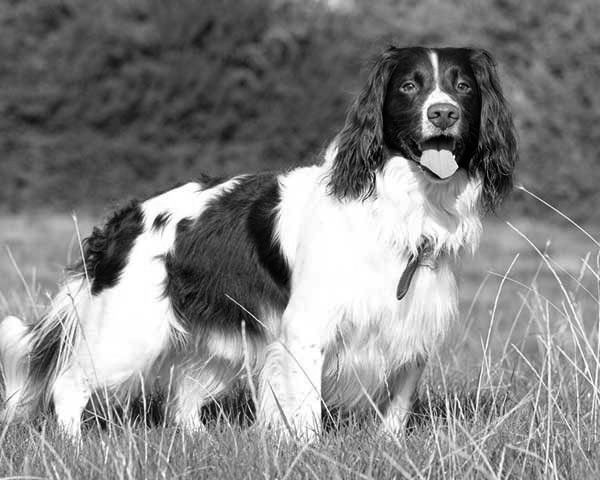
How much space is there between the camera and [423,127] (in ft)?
14.1

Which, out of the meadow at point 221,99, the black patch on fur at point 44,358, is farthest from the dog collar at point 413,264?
the meadow at point 221,99

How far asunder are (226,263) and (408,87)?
118cm

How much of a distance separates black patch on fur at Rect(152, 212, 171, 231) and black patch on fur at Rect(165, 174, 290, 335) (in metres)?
0.08

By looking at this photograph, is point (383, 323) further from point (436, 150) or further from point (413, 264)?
point (436, 150)

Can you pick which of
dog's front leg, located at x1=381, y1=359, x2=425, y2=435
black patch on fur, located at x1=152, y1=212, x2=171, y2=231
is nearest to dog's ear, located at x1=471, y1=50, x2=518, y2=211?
dog's front leg, located at x1=381, y1=359, x2=425, y2=435

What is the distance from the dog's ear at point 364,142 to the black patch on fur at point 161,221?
89 centimetres

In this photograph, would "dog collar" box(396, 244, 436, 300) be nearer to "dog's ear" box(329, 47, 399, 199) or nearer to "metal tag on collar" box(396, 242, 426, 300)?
"metal tag on collar" box(396, 242, 426, 300)

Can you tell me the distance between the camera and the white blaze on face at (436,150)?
169 inches

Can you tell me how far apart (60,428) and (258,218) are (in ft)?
4.19

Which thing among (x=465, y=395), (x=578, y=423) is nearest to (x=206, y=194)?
(x=465, y=395)

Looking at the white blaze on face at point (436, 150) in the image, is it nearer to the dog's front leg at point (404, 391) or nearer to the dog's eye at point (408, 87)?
the dog's eye at point (408, 87)

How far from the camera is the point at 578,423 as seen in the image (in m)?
4.05

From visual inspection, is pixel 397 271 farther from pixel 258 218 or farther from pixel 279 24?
pixel 279 24

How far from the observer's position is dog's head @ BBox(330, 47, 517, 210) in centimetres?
436
